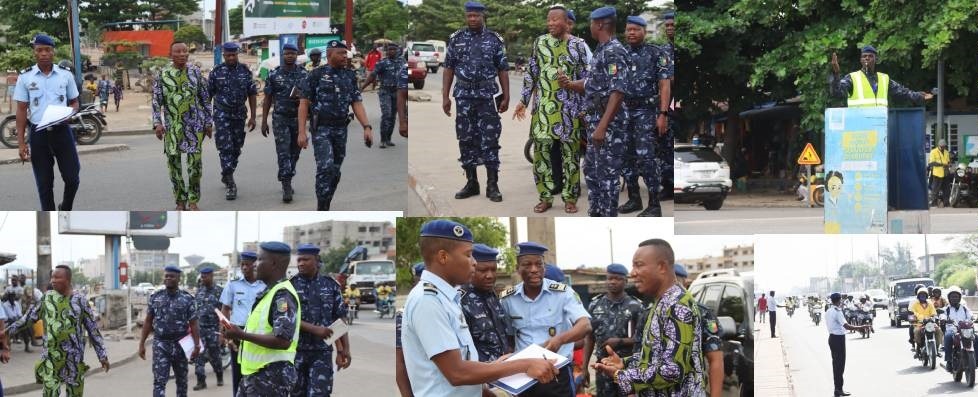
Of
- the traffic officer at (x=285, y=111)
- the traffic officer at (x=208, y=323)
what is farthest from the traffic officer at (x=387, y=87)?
the traffic officer at (x=208, y=323)

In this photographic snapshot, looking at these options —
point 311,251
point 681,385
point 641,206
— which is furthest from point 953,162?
point 681,385

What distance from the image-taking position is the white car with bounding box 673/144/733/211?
12742 mm

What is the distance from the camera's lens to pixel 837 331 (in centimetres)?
801

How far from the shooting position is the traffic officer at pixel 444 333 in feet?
11.9

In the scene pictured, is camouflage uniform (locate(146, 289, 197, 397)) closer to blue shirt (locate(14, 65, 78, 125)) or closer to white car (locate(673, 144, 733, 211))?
blue shirt (locate(14, 65, 78, 125))

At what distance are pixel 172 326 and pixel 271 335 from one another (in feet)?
12.9

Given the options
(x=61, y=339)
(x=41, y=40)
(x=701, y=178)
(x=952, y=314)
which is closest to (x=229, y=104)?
(x=41, y=40)

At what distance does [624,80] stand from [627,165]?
29.7 inches

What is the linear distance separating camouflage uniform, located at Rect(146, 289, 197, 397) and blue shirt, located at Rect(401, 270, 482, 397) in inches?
230

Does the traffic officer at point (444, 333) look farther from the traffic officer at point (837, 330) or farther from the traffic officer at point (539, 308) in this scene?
the traffic officer at point (837, 330)

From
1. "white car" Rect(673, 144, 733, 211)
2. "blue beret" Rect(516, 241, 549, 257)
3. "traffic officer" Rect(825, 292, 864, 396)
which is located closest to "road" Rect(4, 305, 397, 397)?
"white car" Rect(673, 144, 733, 211)

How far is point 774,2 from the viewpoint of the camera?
1336 centimetres

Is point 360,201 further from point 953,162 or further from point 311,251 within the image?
point 953,162

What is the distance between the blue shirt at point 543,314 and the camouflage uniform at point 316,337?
1754 millimetres
